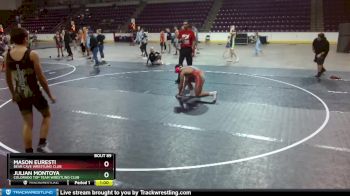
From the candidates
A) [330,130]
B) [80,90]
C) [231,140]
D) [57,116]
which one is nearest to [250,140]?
[231,140]

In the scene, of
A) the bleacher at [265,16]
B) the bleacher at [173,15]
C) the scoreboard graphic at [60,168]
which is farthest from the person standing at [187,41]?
the bleacher at [173,15]

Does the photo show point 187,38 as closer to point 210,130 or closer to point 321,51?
point 321,51

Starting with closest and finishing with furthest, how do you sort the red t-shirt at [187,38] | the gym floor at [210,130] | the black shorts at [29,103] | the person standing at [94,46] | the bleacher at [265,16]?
1. the gym floor at [210,130]
2. the black shorts at [29,103]
3. the red t-shirt at [187,38]
4. the person standing at [94,46]
5. the bleacher at [265,16]

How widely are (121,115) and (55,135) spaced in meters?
2.03

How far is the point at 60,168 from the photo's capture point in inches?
176

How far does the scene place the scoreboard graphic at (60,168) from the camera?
4.47 metres

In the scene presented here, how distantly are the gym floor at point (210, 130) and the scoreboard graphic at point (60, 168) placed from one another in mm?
936

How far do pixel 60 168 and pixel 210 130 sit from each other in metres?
4.05

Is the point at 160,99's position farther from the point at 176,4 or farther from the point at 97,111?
the point at 176,4

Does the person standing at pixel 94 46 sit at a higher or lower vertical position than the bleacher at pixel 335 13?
lower

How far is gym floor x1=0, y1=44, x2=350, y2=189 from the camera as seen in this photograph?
18.3 ft

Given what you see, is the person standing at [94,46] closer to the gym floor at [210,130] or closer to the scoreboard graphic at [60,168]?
the gym floor at [210,130]

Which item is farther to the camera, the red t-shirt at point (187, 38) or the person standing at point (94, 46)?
the person standing at point (94, 46)

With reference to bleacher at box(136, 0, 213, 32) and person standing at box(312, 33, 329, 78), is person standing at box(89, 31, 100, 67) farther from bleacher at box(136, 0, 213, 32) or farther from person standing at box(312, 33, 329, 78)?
bleacher at box(136, 0, 213, 32)
